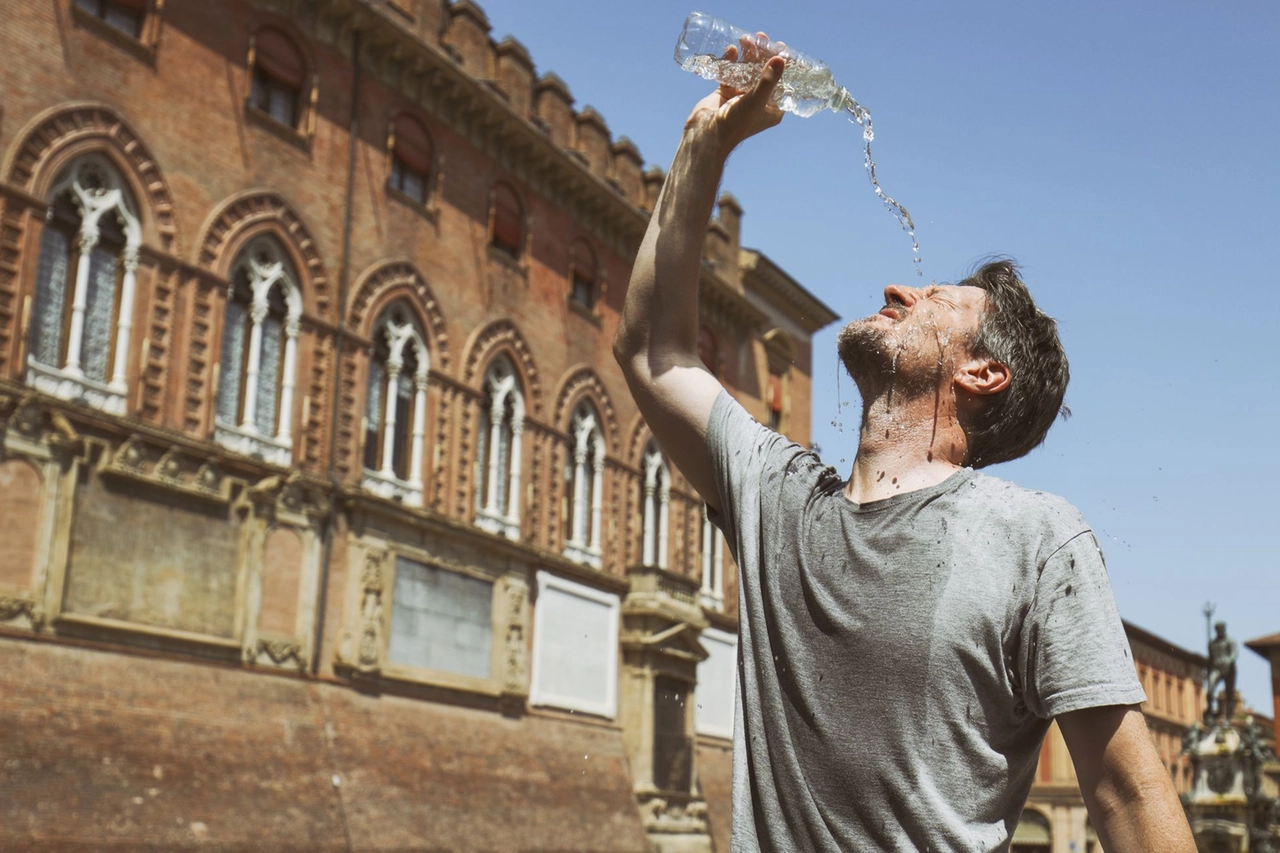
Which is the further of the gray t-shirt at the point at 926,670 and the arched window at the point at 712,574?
the arched window at the point at 712,574

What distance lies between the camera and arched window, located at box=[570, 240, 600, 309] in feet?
77.7

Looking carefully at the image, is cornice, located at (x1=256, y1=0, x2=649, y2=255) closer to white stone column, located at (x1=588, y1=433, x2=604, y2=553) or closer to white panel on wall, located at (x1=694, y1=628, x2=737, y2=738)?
white stone column, located at (x1=588, y1=433, x2=604, y2=553)

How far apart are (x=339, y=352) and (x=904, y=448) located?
16.7 metres

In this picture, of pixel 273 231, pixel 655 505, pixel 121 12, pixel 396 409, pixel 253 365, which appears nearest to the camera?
pixel 121 12

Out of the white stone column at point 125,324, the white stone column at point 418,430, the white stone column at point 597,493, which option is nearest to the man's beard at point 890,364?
the white stone column at point 125,324

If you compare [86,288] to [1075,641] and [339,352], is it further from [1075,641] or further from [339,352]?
[1075,641]

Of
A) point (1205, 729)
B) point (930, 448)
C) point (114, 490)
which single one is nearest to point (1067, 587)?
point (930, 448)

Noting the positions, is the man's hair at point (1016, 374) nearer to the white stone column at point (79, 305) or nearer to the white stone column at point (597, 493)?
the white stone column at point (79, 305)

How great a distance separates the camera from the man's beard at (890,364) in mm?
1855

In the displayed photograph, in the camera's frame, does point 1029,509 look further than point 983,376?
No

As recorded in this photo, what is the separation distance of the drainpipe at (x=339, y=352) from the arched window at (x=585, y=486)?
5643 millimetres

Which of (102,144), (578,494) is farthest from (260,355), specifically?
(578,494)

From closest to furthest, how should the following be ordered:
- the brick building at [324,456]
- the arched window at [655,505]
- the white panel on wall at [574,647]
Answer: the brick building at [324,456], the white panel on wall at [574,647], the arched window at [655,505]

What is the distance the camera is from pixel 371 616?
58.0 ft
